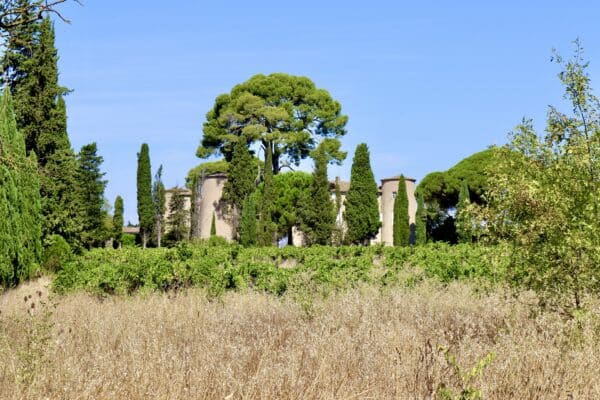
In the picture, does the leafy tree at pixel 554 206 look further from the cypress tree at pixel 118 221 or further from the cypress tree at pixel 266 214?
the cypress tree at pixel 118 221

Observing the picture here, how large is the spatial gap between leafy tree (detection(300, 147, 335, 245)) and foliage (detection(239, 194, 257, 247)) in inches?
130

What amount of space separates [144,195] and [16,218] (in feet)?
89.6

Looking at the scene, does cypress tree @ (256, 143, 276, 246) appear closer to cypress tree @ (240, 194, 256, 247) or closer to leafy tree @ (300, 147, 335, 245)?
cypress tree @ (240, 194, 256, 247)

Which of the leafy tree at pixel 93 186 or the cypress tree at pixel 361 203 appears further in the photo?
the cypress tree at pixel 361 203

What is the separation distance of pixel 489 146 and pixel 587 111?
979 mm

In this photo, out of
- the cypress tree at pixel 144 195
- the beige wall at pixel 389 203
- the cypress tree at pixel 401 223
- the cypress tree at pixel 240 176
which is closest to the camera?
the cypress tree at pixel 240 176

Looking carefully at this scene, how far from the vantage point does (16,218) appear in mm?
18438

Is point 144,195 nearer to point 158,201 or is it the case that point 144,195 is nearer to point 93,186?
point 158,201

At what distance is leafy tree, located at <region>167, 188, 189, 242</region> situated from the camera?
47.8 meters

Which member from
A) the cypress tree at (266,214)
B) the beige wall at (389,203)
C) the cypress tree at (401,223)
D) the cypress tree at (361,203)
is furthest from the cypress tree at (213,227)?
the beige wall at (389,203)

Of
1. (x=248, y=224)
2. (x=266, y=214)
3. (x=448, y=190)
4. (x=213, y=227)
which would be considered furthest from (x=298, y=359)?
(x=448, y=190)

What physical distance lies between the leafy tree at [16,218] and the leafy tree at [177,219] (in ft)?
89.6

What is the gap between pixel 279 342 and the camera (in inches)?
229

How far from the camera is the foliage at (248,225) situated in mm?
39125
